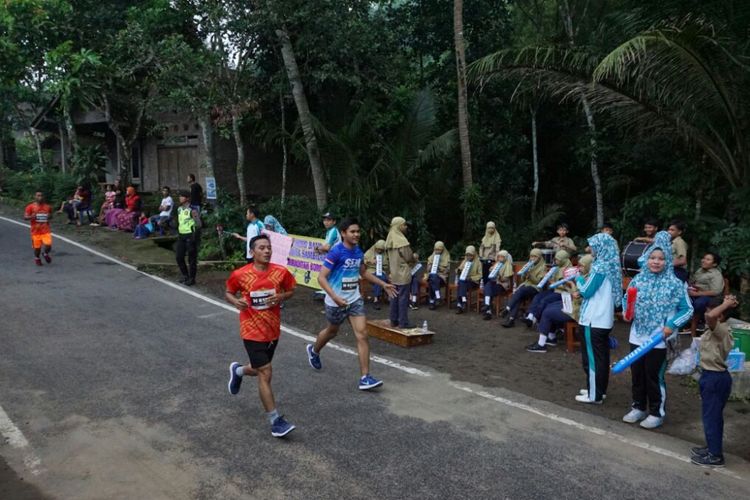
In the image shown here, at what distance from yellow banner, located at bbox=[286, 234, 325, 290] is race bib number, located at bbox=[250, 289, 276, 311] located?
609 cm

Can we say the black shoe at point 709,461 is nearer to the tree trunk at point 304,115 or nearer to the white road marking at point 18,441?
the white road marking at point 18,441

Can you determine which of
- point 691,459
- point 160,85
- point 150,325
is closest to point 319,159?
point 160,85

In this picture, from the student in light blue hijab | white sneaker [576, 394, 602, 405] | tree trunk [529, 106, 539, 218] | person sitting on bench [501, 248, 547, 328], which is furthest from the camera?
tree trunk [529, 106, 539, 218]

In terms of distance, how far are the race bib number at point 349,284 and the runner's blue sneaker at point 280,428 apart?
191 centimetres

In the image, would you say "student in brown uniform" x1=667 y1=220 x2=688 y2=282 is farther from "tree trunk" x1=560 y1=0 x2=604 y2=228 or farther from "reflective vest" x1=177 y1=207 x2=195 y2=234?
"reflective vest" x1=177 y1=207 x2=195 y2=234

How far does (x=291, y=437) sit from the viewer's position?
5484 millimetres

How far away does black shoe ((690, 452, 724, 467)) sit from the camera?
508 centimetres

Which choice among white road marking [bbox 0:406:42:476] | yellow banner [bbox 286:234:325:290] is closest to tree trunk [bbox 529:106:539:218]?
yellow banner [bbox 286:234:325:290]

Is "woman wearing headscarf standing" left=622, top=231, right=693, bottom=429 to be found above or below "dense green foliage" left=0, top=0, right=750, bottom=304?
below

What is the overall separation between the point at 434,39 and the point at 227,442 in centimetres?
1565

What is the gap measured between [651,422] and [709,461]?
854mm

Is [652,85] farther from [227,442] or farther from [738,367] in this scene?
[227,442]

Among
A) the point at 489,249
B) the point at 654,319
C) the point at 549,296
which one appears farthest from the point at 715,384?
the point at 489,249

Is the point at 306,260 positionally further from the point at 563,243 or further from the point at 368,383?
the point at 368,383
